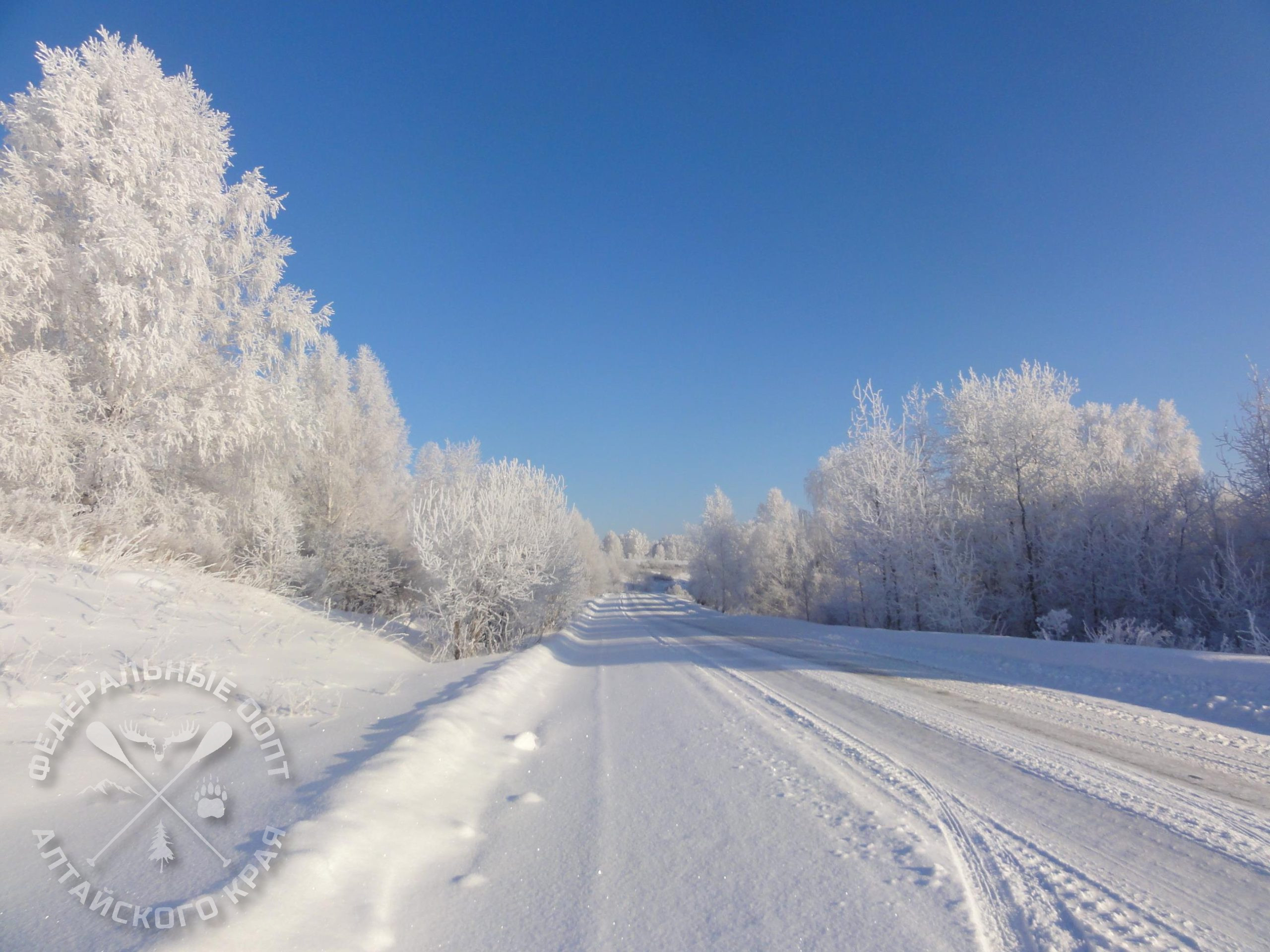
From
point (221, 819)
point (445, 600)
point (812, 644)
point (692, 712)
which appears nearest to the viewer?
point (221, 819)

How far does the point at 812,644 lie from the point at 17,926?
43.5ft

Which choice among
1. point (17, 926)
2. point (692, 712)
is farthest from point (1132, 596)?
point (17, 926)

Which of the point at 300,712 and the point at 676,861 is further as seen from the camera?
the point at 300,712

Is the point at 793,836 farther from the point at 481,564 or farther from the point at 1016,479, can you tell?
the point at 1016,479

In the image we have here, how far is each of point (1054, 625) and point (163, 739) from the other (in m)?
16.8

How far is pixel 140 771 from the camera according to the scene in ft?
9.86

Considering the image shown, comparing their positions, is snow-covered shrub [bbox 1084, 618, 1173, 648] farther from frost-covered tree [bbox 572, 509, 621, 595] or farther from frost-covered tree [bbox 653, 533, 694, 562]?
frost-covered tree [bbox 653, 533, 694, 562]

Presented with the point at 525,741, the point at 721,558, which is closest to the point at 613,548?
the point at 721,558

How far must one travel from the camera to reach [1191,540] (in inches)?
559

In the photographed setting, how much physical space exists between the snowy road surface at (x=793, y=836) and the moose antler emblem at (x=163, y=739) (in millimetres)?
1246

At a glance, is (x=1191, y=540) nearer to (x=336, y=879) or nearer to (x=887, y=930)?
(x=887, y=930)

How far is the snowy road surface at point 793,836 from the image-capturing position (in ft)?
7.22

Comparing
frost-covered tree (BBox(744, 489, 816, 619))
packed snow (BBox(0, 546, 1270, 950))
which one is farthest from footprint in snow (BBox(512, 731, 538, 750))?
frost-covered tree (BBox(744, 489, 816, 619))

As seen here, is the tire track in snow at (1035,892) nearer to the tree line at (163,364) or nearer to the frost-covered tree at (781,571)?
the tree line at (163,364)
